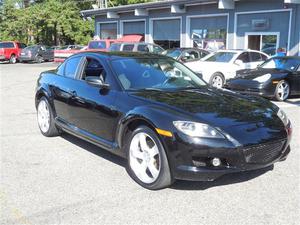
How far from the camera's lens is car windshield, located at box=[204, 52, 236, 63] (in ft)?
48.2

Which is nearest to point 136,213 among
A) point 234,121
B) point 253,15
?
point 234,121

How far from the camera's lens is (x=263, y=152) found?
4.35m

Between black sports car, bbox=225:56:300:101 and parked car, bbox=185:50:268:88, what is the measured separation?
1900 millimetres

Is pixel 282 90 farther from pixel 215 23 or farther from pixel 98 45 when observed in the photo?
pixel 98 45

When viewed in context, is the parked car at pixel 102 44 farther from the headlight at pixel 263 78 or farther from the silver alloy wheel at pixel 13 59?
the silver alloy wheel at pixel 13 59

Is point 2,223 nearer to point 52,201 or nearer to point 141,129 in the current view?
point 52,201

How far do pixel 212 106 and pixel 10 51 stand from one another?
3224 centimetres

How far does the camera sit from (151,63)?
5.75 metres

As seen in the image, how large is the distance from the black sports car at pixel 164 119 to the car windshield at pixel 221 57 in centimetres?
886

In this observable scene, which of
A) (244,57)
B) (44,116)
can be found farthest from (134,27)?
(44,116)

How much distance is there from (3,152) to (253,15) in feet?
58.0

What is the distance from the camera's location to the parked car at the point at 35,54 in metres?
33.7

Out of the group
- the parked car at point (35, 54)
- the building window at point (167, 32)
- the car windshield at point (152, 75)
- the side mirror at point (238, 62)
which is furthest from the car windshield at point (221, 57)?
the parked car at point (35, 54)

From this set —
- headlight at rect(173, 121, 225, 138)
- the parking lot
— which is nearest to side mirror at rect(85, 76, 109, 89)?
the parking lot
